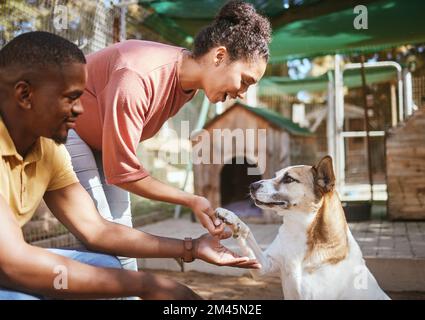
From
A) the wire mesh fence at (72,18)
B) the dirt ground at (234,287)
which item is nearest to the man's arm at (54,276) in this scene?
the dirt ground at (234,287)

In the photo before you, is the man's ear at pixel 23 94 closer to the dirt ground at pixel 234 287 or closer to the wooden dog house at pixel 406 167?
the dirt ground at pixel 234 287

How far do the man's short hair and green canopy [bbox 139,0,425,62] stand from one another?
7.48ft

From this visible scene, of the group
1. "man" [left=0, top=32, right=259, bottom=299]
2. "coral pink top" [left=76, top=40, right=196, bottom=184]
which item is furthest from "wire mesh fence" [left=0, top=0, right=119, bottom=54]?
"man" [left=0, top=32, right=259, bottom=299]

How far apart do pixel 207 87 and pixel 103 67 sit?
0.34 m

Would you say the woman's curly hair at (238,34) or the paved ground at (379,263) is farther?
the paved ground at (379,263)

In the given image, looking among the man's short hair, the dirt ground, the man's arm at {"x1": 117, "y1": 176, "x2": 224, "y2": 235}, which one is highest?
the man's short hair

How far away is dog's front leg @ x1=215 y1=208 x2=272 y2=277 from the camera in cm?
173

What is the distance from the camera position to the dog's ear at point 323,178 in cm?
174

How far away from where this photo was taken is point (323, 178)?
1785 millimetres

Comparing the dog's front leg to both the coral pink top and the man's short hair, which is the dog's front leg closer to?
the coral pink top

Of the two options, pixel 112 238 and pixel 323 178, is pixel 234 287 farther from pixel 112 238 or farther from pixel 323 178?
pixel 112 238

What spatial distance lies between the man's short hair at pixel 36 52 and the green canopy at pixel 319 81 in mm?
4482

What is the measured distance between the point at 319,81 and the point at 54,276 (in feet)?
16.1
